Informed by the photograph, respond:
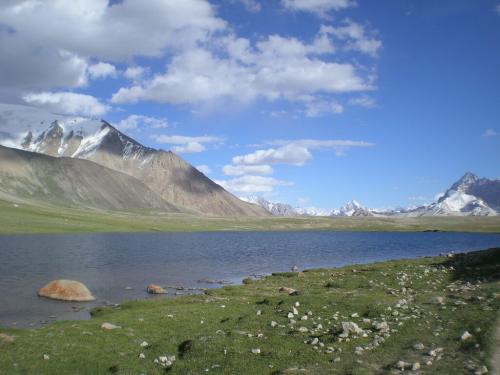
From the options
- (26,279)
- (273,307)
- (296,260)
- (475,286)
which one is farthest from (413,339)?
(296,260)

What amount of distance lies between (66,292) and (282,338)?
34.3m

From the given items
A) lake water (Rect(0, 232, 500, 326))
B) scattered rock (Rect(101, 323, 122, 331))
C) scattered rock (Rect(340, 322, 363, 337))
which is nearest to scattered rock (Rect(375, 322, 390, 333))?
scattered rock (Rect(340, 322, 363, 337))

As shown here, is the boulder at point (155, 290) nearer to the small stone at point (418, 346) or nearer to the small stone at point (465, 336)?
the small stone at point (418, 346)

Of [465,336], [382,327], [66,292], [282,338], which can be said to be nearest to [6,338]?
[282,338]

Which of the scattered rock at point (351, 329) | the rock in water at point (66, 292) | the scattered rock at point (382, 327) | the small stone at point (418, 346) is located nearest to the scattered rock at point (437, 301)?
the scattered rock at point (382, 327)

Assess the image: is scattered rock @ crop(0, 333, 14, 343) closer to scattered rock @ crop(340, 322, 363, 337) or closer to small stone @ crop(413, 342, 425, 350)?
scattered rock @ crop(340, 322, 363, 337)

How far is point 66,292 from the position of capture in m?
50.7

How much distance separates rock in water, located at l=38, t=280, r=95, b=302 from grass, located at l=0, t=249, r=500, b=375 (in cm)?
1176

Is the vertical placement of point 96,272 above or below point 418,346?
below

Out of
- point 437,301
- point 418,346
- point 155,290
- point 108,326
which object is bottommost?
point 155,290

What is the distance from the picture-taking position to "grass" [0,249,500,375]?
2038 centimetres

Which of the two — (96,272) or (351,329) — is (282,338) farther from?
(96,272)

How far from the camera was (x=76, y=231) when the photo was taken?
188m

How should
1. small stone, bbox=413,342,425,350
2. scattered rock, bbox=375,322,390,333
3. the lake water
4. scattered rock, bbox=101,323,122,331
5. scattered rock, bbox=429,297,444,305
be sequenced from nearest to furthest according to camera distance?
small stone, bbox=413,342,425,350 < scattered rock, bbox=375,322,390,333 < scattered rock, bbox=101,323,122,331 < scattered rock, bbox=429,297,444,305 < the lake water
